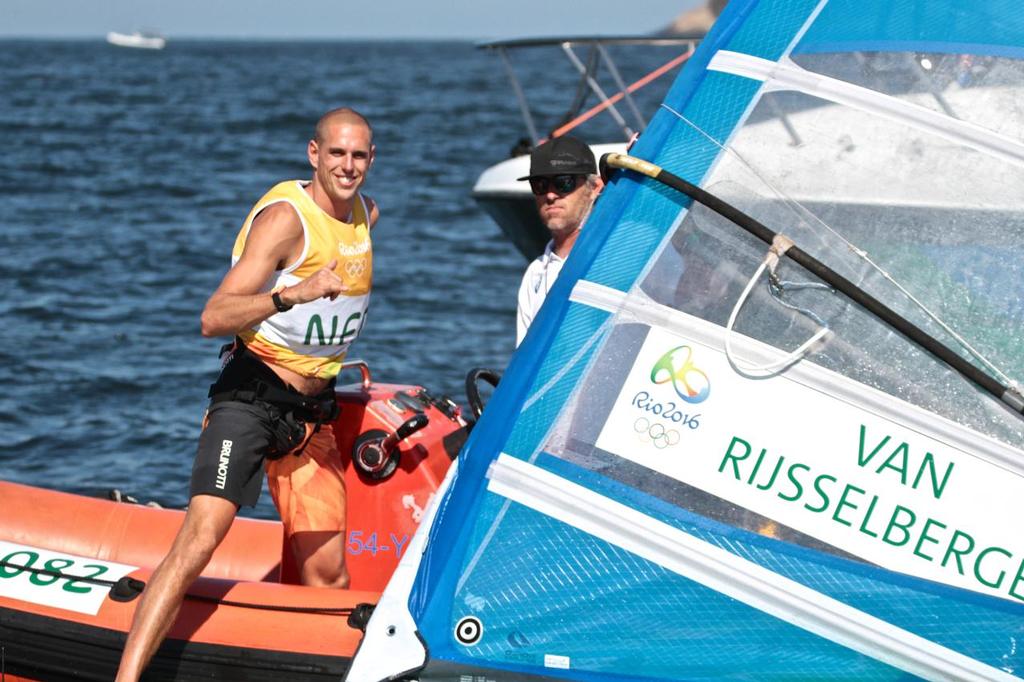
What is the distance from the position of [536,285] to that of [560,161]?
402mm

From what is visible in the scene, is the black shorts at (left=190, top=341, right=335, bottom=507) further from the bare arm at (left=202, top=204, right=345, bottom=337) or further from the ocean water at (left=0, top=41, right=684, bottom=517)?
the ocean water at (left=0, top=41, right=684, bottom=517)

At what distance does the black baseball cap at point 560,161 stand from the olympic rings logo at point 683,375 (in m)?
0.76

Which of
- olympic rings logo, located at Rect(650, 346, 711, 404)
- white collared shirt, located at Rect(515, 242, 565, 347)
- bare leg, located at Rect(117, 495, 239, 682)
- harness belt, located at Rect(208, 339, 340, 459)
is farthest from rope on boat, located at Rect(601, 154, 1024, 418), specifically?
bare leg, located at Rect(117, 495, 239, 682)

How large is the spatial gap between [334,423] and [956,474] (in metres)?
2.24

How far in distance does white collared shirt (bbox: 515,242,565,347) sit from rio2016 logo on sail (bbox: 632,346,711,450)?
2.26 feet

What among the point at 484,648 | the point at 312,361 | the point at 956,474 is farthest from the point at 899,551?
the point at 312,361

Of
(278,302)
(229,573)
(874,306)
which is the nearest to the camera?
(874,306)

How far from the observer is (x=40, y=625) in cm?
478

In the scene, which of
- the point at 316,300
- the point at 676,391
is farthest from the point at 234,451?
the point at 676,391

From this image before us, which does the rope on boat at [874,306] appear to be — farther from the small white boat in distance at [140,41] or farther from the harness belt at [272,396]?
the small white boat in distance at [140,41]

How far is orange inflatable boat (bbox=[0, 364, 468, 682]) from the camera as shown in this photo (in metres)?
4.62

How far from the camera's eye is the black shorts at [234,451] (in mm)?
4531

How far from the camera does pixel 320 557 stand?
4934 millimetres

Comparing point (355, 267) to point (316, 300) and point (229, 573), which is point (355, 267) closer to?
point (316, 300)
